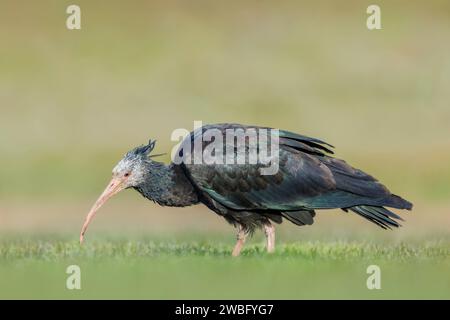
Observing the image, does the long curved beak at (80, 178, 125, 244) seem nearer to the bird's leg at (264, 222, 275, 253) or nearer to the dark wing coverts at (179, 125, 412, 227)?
the dark wing coverts at (179, 125, 412, 227)

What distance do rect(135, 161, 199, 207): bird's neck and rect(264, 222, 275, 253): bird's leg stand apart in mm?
1204

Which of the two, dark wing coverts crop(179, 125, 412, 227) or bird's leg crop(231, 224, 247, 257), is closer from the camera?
dark wing coverts crop(179, 125, 412, 227)

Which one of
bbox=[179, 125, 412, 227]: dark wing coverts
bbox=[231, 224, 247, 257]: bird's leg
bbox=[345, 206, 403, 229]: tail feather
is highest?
bbox=[179, 125, 412, 227]: dark wing coverts

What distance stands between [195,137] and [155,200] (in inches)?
52.9

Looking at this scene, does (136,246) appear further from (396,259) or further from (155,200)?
(396,259)

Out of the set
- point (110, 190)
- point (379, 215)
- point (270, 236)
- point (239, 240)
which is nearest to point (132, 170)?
point (110, 190)

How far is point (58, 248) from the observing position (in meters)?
18.8

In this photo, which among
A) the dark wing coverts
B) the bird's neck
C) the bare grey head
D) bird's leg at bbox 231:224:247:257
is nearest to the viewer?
the dark wing coverts

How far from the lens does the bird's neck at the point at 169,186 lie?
18875 mm

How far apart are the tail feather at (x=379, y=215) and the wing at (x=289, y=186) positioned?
0.21 meters

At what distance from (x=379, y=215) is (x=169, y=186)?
324 centimetres

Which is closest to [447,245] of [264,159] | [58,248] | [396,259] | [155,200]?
[396,259]

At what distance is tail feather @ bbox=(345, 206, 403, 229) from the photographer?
18.2 m

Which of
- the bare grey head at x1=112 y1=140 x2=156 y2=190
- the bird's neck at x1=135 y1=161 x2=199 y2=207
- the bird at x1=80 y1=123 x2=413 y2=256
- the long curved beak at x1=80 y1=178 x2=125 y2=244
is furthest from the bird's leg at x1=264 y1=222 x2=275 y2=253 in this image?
the long curved beak at x1=80 y1=178 x2=125 y2=244
